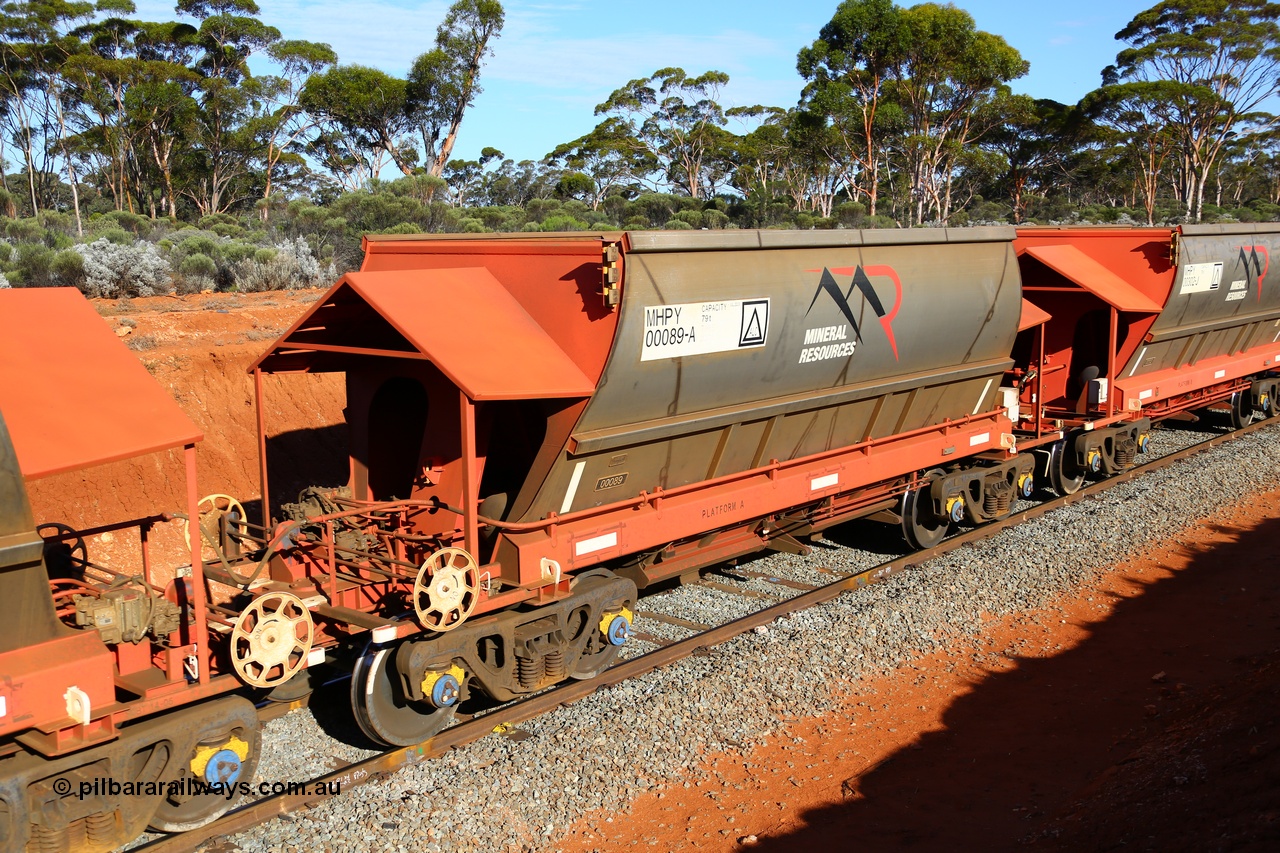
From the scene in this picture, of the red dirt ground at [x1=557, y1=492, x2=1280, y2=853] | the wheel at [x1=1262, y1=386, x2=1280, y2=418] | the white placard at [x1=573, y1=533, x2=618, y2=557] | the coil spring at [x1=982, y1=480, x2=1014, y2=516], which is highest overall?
the white placard at [x1=573, y1=533, x2=618, y2=557]

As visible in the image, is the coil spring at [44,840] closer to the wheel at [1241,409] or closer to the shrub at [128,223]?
the wheel at [1241,409]

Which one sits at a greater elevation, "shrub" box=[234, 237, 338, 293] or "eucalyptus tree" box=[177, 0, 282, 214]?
"eucalyptus tree" box=[177, 0, 282, 214]

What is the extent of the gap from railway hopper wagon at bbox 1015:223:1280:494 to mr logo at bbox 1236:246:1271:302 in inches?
7.9

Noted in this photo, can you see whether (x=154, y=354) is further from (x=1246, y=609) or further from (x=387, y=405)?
(x=1246, y=609)

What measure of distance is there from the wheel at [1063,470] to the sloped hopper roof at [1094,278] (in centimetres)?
192

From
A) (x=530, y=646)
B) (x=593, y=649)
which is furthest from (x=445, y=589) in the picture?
(x=593, y=649)

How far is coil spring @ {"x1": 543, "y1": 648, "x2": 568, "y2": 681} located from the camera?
7691 mm

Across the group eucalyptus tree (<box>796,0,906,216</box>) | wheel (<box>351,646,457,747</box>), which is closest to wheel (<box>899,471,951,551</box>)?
wheel (<box>351,646,457,747</box>)

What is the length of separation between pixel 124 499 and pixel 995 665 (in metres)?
9.98

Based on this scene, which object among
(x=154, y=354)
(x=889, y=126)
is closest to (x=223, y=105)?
(x=889, y=126)

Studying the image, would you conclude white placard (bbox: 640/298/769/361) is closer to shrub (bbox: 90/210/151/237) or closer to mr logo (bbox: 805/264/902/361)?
mr logo (bbox: 805/264/902/361)

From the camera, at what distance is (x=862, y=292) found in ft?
31.4

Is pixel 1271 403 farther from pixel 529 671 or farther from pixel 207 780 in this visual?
pixel 207 780

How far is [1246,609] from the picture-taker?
958 cm
